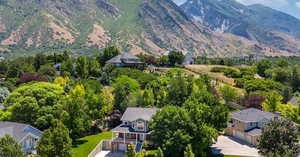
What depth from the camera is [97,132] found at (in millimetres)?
60531

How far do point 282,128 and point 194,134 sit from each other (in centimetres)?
1201

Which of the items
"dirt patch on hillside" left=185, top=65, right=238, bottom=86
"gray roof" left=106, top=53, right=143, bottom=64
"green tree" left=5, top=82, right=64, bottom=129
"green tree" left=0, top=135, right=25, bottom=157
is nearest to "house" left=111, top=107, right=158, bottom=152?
"green tree" left=5, top=82, right=64, bottom=129

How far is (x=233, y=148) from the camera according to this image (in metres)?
51.0

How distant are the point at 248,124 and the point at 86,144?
1116 inches

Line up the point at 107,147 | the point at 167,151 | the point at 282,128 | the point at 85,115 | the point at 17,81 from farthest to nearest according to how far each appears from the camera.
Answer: the point at 17,81 < the point at 85,115 < the point at 107,147 < the point at 167,151 < the point at 282,128

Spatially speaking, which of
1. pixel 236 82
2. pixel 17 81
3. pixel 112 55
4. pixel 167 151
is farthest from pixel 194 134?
pixel 112 55

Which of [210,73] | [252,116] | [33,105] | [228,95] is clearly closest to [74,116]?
[33,105]

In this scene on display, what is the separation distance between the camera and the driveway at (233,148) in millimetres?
48219

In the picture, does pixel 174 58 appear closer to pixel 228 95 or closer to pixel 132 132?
pixel 228 95

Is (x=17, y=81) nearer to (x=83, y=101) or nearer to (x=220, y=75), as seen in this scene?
(x=83, y=101)

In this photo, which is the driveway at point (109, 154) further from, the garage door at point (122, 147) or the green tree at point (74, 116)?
the green tree at point (74, 116)

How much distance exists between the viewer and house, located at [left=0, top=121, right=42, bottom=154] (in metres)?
45.8

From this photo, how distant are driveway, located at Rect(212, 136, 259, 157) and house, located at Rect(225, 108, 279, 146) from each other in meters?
1.41

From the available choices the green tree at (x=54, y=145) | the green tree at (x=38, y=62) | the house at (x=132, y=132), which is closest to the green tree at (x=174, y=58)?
the green tree at (x=38, y=62)
